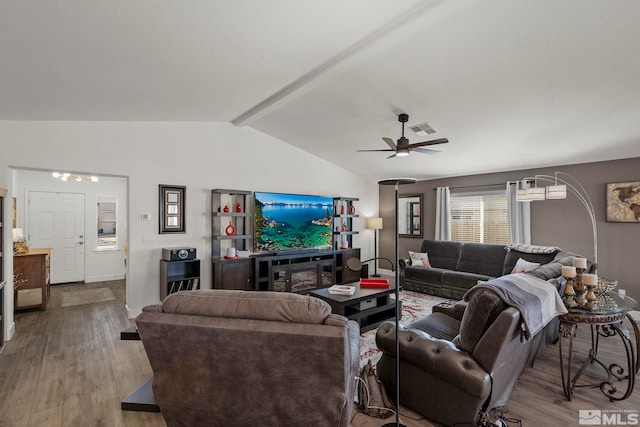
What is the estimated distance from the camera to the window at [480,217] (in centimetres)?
568

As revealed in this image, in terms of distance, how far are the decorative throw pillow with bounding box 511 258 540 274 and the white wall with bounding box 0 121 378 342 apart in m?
3.86

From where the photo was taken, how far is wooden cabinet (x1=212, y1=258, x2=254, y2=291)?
15.2 feet

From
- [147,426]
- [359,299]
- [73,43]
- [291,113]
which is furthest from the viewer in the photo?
[291,113]

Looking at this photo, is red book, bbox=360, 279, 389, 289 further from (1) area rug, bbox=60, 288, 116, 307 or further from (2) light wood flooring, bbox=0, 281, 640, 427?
(1) area rug, bbox=60, 288, 116, 307

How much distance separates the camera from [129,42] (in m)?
2.02

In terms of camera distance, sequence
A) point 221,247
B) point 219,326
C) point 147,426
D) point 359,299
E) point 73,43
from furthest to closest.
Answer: point 221,247
point 359,299
point 147,426
point 73,43
point 219,326

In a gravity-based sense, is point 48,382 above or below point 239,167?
below

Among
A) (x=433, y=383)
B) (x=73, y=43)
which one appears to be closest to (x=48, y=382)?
(x=73, y=43)

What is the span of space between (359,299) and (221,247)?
2.65 meters

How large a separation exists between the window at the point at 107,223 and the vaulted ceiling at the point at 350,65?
11.2 feet

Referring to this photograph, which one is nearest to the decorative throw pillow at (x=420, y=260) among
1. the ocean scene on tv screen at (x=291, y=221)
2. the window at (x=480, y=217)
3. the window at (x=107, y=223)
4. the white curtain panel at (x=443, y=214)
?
the white curtain panel at (x=443, y=214)

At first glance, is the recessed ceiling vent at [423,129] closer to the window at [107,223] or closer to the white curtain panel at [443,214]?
the white curtain panel at [443,214]

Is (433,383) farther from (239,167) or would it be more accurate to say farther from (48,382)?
(239,167)

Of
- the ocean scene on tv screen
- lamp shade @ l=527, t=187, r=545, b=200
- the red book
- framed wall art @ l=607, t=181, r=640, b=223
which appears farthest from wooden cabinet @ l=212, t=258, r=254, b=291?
framed wall art @ l=607, t=181, r=640, b=223
